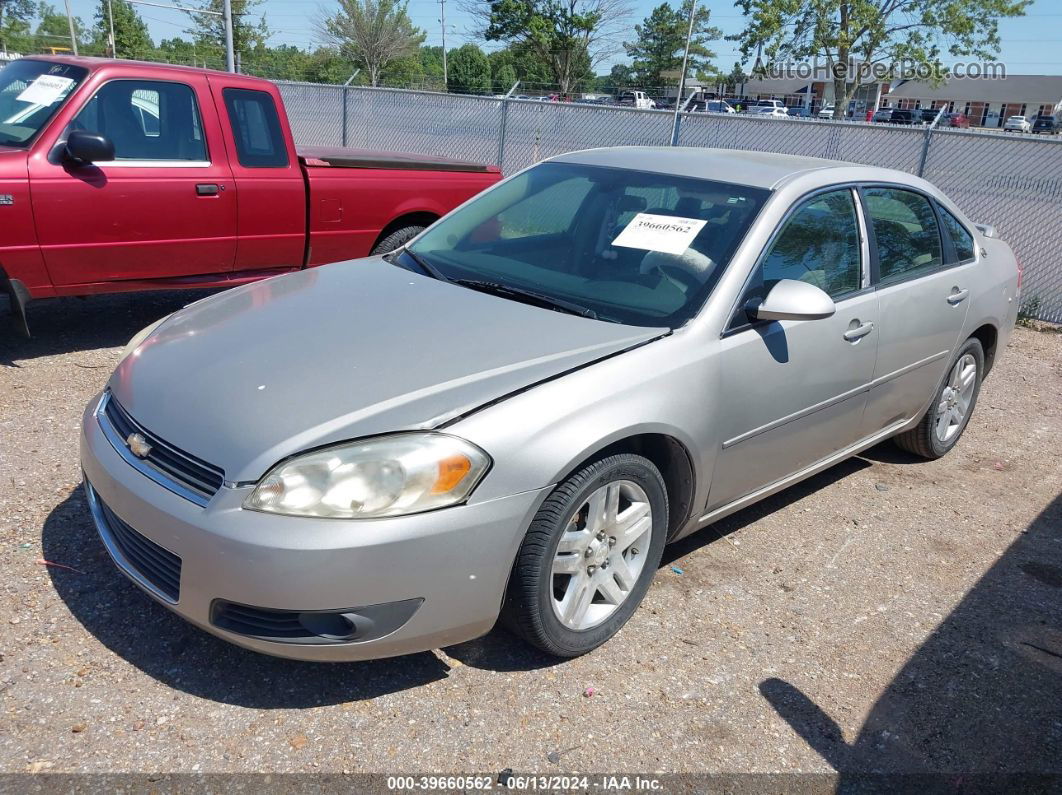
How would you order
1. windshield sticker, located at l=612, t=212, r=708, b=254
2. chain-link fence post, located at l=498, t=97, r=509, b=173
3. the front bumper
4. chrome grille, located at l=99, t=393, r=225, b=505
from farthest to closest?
1. chain-link fence post, located at l=498, t=97, r=509, b=173
2. windshield sticker, located at l=612, t=212, r=708, b=254
3. chrome grille, located at l=99, t=393, r=225, b=505
4. the front bumper

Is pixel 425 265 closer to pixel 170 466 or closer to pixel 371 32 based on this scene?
pixel 170 466

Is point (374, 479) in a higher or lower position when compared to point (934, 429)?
higher

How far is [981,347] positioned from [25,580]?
508cm

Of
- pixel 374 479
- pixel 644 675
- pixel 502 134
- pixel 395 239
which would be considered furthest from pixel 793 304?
pixel 502 134

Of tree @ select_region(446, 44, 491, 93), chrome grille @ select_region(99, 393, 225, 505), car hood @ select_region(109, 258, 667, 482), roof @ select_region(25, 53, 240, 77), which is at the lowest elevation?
chrome grille @ select_region(99, 393, 225, 505)

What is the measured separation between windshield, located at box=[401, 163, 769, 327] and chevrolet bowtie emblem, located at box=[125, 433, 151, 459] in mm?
1480

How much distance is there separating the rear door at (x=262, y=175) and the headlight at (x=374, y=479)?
166 inches

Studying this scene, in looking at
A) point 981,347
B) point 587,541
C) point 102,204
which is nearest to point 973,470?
point 981,347

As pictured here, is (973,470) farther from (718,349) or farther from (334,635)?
(334,635)

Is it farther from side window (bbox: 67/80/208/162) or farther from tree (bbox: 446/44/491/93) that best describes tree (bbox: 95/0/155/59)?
side window (bbox: 67/80/208/162)

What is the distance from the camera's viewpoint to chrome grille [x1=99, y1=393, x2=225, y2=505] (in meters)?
2.51

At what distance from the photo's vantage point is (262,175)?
623 cm

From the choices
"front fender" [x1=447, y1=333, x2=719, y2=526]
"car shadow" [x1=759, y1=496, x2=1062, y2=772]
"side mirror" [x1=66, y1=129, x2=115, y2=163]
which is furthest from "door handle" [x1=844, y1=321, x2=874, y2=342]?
"side mirror" [x1=66, y1=129, x2=115, y2=163]

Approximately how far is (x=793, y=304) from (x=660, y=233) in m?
0.65
